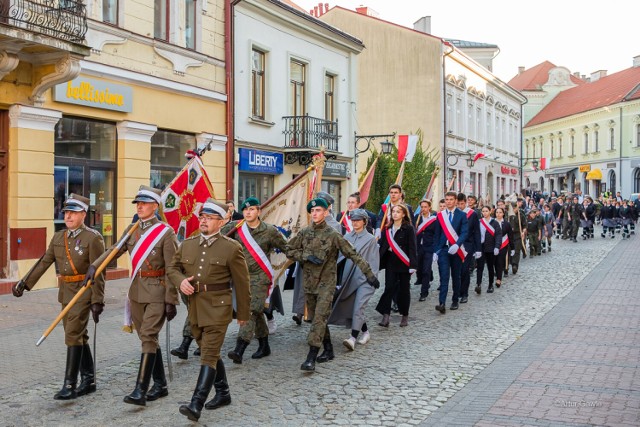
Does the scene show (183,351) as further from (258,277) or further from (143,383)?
(143,383)

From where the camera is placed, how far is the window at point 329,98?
24.0 meters

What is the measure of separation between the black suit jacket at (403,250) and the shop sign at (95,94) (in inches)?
280

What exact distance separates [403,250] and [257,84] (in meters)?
11.4

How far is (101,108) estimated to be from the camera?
14.5m

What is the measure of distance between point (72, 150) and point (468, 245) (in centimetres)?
777

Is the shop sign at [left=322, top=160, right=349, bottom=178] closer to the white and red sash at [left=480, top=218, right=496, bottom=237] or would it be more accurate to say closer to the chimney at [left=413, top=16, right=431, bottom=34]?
the white and red sash at [left=480, top=218, right=496, bottom=237]

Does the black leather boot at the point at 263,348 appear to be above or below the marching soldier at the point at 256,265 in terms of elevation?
below

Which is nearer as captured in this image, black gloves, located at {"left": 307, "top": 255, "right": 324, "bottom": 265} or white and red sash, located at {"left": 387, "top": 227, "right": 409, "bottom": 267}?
black gloves, located at {"left": 307, "top": 255, "right": 324, "bottom": 265}

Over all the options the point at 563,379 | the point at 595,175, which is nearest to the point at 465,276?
the point at 563,379

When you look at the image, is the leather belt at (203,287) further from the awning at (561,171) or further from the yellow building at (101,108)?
the awning at (561,171)

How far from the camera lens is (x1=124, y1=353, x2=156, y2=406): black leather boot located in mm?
5922

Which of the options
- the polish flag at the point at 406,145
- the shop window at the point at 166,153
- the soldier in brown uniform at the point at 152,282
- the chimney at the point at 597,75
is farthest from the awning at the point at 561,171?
the soldier in brown uniform at the point at 152,282

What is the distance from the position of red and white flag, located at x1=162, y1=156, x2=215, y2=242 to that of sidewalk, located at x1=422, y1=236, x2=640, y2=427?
415 centimetres

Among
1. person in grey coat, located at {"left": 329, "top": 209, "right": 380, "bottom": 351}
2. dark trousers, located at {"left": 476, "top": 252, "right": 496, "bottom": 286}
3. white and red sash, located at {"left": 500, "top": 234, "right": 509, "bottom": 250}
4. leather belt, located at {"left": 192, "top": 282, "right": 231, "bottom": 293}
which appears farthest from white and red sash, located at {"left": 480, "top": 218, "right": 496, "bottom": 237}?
leather belt, located at {"left": 192, "top": 282, "right": 231, "bottom": 293}
